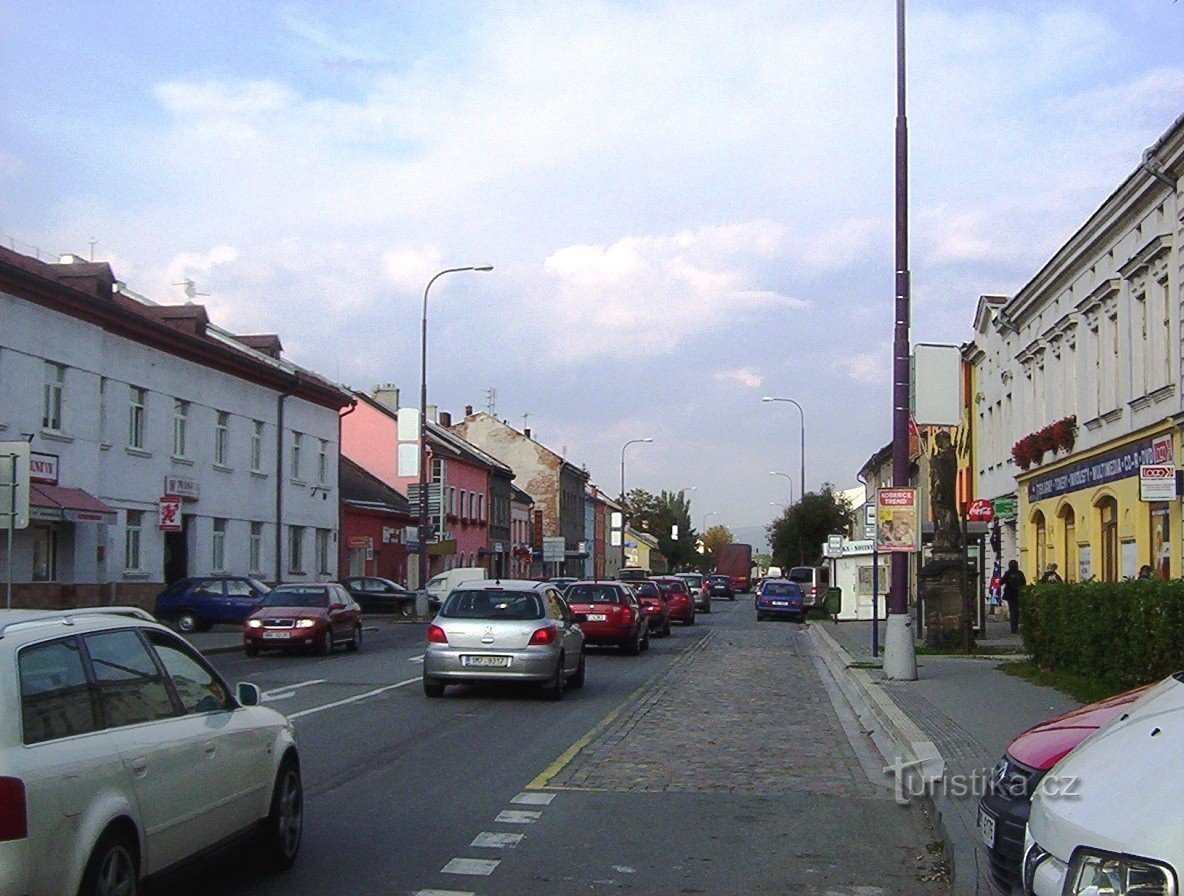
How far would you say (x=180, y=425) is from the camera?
127ft

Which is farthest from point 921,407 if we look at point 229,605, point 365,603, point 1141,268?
point 365,603

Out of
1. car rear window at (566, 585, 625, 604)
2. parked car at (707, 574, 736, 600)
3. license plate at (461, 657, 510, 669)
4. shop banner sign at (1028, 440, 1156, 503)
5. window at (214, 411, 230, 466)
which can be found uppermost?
window at (214, 411, 230, 466)

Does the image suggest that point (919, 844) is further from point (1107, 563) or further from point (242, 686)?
point (1107, 563)

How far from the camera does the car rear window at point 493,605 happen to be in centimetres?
1744

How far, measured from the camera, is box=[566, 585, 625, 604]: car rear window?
27.0 meters

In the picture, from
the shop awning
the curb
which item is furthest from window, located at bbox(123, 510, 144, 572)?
the curb

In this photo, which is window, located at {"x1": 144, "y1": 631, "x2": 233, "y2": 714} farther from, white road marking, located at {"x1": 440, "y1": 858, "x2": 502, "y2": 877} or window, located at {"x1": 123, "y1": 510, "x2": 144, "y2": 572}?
window, located at {"x1": 123, "y1": 510, "x2": 144, "y2": 572}

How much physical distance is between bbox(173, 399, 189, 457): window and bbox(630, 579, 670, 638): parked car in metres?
13.5

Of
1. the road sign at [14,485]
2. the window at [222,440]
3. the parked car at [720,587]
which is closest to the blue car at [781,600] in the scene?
the window at [222,440]

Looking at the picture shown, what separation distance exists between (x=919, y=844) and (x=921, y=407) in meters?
11.5

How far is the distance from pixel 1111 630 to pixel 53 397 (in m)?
24.8

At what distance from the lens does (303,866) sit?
7.95m

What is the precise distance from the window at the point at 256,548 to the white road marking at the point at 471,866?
36.6 m

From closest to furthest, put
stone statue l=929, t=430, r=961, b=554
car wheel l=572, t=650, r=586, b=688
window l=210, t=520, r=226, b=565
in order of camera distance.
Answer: car wheel l=572, t=650, r=586, b=688, stone statue l=929, t=430, r=961, b=554, window l=210, t=520, r=226, b=565
